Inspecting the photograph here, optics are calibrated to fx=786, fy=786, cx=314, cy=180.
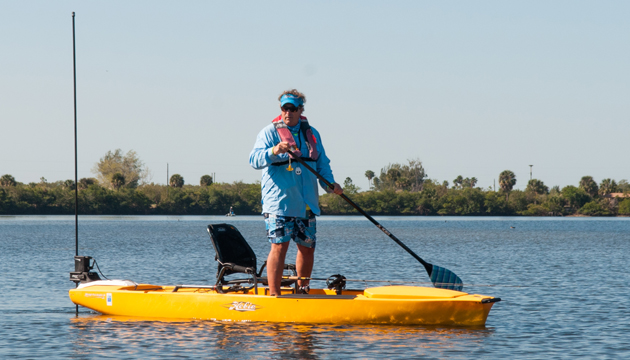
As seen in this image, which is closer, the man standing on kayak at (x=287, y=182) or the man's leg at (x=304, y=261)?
the man standing on kayak at (x=287, y=182)

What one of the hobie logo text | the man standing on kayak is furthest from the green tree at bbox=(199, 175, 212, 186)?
the man standing on kayak

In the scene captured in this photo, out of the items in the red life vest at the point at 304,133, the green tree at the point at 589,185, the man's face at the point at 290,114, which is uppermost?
the green tree at the point at 589,185

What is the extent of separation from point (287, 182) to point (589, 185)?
137276mm

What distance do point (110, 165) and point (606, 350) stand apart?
5060 inches

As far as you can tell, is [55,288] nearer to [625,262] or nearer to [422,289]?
[422,289]

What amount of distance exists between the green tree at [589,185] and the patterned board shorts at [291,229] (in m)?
135

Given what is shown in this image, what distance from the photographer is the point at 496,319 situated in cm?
1038

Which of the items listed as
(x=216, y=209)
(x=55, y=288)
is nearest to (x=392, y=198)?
(x=216, y=209)

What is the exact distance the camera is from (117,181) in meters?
123

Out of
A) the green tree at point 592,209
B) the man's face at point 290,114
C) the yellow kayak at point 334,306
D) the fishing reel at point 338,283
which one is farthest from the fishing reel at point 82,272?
the green tree at point 592,209

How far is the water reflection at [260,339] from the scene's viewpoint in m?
8.05

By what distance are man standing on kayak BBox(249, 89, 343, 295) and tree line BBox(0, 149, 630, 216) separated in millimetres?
111627

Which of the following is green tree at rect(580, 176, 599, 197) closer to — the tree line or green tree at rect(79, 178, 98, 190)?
the tree line

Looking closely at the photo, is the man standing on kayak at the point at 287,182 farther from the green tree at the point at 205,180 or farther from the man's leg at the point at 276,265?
the green tree at the point at 205,180
